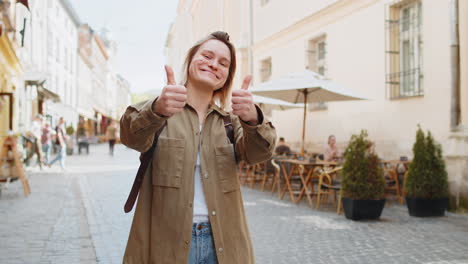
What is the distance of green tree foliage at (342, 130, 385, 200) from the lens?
7.12 metres

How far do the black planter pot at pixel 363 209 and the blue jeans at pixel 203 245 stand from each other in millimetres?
5429

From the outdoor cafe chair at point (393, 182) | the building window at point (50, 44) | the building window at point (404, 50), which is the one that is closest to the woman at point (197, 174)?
the outdoor cafe chair at point (393, 182)

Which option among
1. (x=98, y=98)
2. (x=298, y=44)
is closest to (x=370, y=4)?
(x=298, y=44)

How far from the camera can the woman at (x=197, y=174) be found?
1888mm

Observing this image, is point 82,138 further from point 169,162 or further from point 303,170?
point 169,162

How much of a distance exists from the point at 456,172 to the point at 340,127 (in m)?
4.83

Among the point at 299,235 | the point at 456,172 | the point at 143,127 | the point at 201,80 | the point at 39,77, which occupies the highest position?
the point at 39,77

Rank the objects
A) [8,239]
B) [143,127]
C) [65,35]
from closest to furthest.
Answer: [143,127]
[8,239]
[65,35]

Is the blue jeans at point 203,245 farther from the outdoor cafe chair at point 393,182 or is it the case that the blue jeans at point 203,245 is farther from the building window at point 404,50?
the building window at point 404,50

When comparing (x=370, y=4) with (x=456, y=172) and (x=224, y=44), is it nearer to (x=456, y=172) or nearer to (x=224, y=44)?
(x=456, y=172)

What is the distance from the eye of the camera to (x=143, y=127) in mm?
1813

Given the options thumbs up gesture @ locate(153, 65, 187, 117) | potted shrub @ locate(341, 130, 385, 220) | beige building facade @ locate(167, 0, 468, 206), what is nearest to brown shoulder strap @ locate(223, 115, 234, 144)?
thumbs up gesture @ locate(153, 65, 187, 117)

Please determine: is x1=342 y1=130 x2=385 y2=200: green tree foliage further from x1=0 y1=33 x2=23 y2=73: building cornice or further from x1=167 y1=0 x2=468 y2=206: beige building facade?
x1=0 y1=33 x2=23 y2=73: building cornice

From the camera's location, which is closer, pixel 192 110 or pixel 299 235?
pixel 192 110
